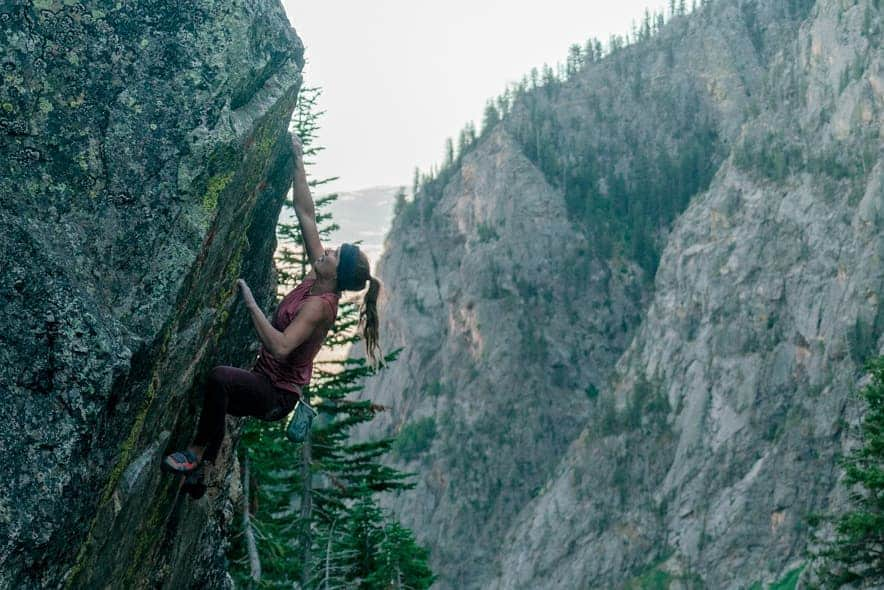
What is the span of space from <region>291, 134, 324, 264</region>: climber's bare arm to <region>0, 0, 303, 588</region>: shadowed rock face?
44.6 inches

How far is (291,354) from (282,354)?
32 centimetres

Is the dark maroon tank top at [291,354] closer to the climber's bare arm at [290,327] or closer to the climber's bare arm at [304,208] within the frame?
the climber's bare arm at [290,327]

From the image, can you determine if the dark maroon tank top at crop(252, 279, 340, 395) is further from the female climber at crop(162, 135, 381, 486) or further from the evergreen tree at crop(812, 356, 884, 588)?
the evergreen tree at crop(812, 356, 884, 588)

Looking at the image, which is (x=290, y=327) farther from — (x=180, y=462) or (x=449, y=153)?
(x=449, y=153)

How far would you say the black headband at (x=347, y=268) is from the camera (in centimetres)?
609

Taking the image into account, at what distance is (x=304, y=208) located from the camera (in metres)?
7.03

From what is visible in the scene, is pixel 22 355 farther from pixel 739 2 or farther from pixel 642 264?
pixel 739 2

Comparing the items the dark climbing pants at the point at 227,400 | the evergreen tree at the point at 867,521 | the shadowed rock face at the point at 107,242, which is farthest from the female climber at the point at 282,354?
the evergreen tree at the point at 867,521

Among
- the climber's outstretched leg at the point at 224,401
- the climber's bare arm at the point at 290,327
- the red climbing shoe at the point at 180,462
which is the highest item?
the climber's bare arm at the point at 290,327

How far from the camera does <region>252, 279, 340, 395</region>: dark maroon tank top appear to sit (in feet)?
19.9

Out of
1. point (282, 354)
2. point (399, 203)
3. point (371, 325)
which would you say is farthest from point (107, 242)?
point (399, 203)

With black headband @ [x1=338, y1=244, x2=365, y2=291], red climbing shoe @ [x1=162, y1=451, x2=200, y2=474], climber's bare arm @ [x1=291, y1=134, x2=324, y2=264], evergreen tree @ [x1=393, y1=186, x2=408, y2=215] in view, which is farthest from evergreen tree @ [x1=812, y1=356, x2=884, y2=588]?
evergreen tree @ [x1=393, y1=186, x2=408, y2=215]

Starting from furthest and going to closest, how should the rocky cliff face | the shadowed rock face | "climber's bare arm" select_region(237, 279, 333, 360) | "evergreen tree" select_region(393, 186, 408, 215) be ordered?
"evergreen tree" select_region(393, 186, 408, 215) < the rocky cliff face < "climber's bare arm" select_region(237, 279, 333, 360) < the shadowed rock face

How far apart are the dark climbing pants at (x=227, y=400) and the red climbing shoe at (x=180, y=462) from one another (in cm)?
23
